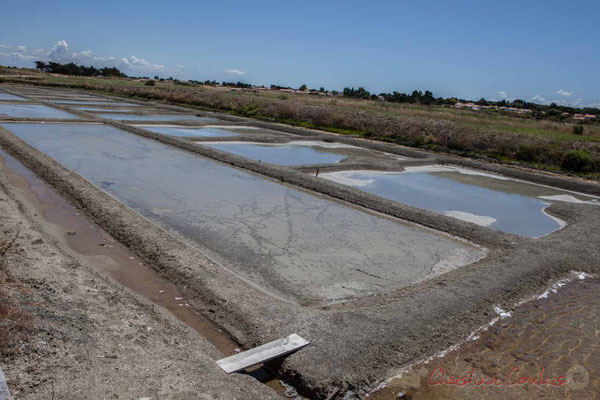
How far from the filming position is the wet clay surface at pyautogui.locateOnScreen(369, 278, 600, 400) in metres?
3.61

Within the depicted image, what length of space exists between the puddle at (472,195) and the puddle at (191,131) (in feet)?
24.1

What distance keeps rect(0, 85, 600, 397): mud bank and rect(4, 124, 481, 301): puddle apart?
0.35 meters

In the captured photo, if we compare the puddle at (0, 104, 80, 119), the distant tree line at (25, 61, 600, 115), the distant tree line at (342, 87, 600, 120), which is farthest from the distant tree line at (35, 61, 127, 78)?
the puddle at (0, 104, 80, 119)

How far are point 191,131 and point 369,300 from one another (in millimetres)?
14940

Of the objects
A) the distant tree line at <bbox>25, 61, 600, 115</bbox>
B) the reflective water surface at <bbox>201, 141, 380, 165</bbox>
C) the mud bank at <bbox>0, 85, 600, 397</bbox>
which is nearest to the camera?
the mud bank at <bbox>0, 85, 600, 397</bbox>

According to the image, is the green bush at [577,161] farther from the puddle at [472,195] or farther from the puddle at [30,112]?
the puddle at [30,112]

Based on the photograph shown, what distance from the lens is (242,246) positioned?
6152 mm

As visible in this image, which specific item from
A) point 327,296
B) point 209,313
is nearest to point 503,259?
point 327,296

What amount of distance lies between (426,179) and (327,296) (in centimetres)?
858

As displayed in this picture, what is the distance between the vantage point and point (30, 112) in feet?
64.3

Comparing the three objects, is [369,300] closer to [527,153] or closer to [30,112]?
[527,153]

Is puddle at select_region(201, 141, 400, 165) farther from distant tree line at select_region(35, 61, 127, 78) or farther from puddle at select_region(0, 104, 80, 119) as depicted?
distant tree line at select_region(35, 61, 127, 78)

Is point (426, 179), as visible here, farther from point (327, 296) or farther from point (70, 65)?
point (70, 65)

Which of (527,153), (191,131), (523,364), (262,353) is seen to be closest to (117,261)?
(262,353)
